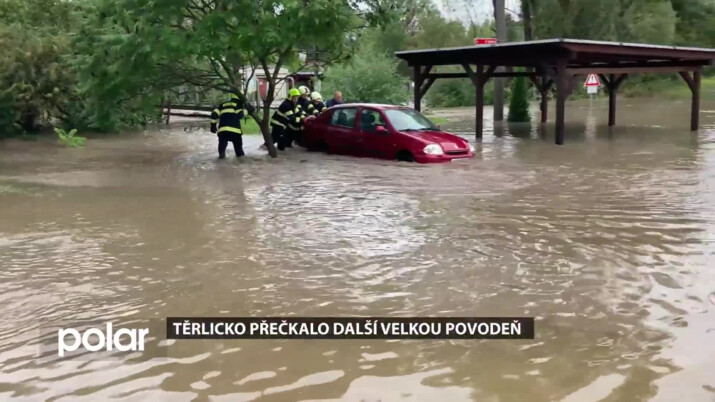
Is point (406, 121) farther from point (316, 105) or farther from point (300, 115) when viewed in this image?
point (316, 105)

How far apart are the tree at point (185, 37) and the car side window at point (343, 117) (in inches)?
50.7

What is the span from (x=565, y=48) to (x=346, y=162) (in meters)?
5.70

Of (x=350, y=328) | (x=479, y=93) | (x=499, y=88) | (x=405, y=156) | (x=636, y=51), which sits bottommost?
(x=350, y=328)

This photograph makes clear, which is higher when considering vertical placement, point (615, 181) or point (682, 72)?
point (682, 72)

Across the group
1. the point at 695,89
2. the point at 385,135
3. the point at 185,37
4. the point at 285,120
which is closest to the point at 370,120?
the point at 385,135

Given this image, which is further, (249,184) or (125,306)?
(249,184)

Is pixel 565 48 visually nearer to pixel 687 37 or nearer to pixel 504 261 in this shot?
pixel 504 261

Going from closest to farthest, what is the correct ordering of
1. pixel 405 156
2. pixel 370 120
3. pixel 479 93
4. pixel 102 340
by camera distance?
1. pixel 102 340
2. pixel 405 156
3. pixel 370 120
4. pixel 479 93

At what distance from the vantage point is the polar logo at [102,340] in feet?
16.0

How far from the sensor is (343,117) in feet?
52.4

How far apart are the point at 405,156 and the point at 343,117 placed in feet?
7.43

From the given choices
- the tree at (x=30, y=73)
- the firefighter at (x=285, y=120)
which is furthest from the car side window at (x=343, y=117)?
the tree at (x=30, y=73)

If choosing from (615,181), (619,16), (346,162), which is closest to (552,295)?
(615,181)

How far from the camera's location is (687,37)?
5200cm
